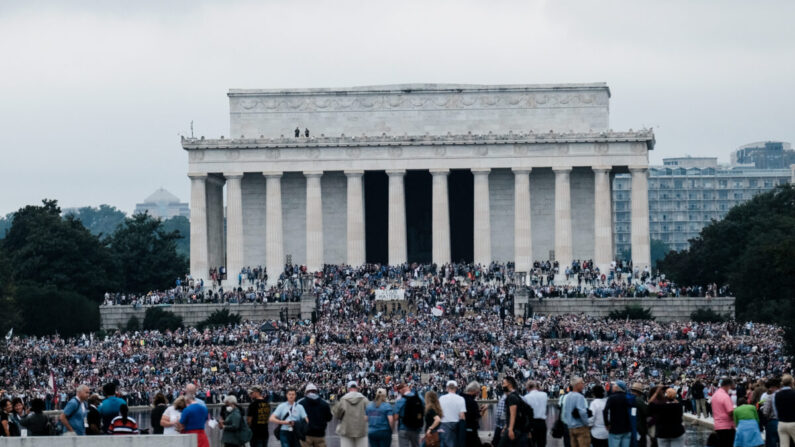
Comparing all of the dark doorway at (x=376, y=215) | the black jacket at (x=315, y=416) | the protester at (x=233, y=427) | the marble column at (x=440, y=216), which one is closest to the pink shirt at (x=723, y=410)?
the black jacket at (x=315, y=416)

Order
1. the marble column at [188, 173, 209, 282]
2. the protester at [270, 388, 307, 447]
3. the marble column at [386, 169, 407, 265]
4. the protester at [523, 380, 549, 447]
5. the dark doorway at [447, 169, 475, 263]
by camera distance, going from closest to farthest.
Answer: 1. the protester at [270, 388, 307, 447]
2. the protester at [523, 380, 549, 447]
3. the marble column at [386, 169, 407, 265]
4. the marble column at [188, 173, 209, 282]
5. the dark doorway at [447, 169, 475, 263]

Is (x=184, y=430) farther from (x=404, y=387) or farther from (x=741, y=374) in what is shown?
(x=741, y=374)

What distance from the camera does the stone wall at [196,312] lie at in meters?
106

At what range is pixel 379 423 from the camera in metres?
37.6

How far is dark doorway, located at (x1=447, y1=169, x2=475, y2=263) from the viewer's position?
124 m

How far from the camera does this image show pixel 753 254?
110 metres

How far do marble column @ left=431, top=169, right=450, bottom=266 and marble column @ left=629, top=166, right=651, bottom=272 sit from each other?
12489mm

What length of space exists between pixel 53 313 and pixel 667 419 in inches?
2882

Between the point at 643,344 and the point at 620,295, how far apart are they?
1787 centimetres

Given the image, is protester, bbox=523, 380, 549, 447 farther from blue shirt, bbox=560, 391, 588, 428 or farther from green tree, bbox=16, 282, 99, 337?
green tree, bbox=16, 282, 99, 337

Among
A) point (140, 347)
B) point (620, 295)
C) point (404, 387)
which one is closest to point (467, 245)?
point (620, 295)

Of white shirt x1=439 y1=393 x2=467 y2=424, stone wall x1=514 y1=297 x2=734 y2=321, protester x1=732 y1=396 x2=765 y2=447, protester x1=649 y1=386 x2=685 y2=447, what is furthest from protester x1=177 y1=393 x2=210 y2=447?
stone wall x1=514 y1=297 x2=734 y2=321

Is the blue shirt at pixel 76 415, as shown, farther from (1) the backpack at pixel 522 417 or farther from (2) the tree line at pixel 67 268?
(2) the tree line at pixel 67 268

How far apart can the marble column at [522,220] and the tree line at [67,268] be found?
1101 inches
